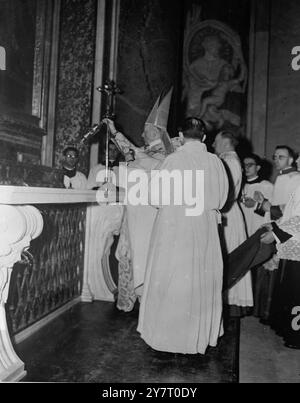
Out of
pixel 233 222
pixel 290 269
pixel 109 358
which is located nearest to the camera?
pixel 109 358

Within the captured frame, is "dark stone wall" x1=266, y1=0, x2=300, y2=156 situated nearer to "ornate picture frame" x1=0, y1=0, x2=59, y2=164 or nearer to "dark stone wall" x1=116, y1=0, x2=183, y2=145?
"dark stone wall" x1=116, y1=0, x2=183, y2=145

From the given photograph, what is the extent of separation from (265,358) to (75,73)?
4004 mm

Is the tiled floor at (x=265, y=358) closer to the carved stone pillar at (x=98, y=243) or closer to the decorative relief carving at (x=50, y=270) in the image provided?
the carved stone pillar at (x=98, y=243)

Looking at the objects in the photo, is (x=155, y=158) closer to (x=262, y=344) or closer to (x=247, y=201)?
(x=247, y=201)

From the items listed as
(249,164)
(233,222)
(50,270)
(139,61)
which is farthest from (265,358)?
(139,61)

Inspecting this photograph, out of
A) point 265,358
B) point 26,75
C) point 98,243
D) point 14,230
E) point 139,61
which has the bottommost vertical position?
point 265,358

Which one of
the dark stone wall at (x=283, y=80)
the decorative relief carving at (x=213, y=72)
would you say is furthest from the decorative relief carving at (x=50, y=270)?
the decorative relief carving at (x=213, y=72)

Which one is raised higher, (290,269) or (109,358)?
(290,269)

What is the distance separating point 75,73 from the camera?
532cm

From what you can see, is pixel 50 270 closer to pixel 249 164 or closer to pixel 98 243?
Result: pixel 98 243

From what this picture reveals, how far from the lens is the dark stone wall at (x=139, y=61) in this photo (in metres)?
5.92

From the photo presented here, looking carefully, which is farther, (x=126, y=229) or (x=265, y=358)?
(x=126, y=229)

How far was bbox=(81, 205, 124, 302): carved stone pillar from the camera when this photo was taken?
4.32m
